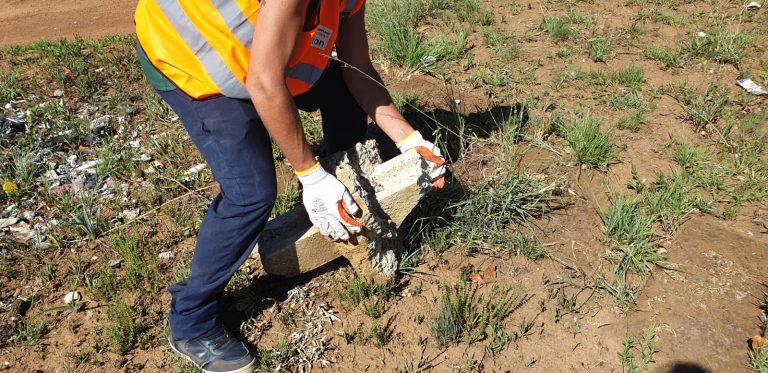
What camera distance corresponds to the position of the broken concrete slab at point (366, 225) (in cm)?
230

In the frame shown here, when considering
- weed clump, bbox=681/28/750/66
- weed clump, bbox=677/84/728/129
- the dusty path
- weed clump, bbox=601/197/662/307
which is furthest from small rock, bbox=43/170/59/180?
weed clump, bbox=681/28/750/66

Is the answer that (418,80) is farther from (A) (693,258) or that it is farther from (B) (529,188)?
(A) (693,258)

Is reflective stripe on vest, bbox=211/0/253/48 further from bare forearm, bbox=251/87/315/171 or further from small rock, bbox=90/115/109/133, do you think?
small rock, bbox=90/115/109/133

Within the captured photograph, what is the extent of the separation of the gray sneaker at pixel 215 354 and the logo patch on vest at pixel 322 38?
3.69 feet

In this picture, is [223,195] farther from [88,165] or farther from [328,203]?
[88,165]

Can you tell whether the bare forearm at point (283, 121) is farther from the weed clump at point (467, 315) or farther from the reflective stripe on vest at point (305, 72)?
the weed clump at point (467, 315)

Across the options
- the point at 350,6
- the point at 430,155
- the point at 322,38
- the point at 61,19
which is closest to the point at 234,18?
the point at 322,38

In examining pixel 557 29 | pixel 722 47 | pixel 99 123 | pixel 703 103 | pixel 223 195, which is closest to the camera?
pixel 223 195

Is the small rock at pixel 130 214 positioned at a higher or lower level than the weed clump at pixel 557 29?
lower

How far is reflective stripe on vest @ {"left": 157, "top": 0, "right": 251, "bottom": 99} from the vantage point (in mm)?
1913

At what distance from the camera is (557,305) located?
8.05 ft

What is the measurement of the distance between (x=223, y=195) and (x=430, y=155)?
87cm

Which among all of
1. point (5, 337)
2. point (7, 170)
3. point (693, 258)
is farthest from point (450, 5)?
point (5, 337)

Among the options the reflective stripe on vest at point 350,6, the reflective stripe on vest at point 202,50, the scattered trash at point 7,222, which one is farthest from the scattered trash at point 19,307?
the reflective stripe on vest at point 350,6
